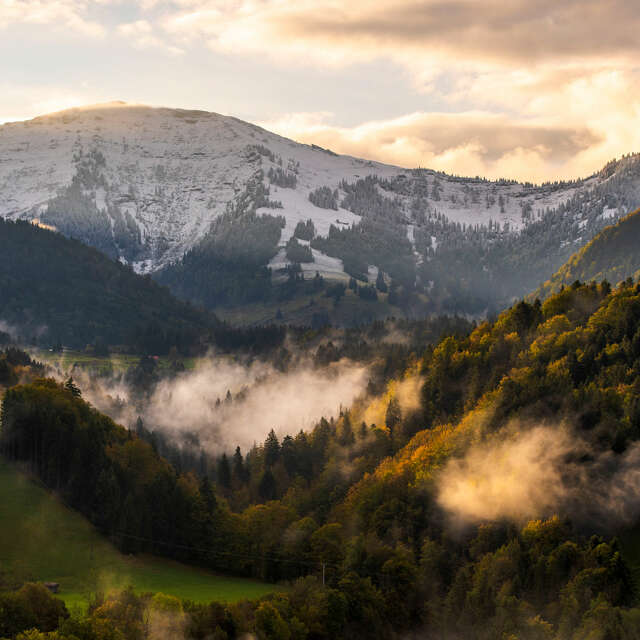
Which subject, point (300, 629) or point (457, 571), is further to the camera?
point (457, 571)

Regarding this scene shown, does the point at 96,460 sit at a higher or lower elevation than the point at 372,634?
higher

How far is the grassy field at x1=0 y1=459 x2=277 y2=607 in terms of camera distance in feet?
470

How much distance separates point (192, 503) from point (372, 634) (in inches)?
2291

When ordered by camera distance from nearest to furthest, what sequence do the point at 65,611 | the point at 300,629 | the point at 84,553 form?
the point at 65,611
the point at 300,629
the point at 84,553

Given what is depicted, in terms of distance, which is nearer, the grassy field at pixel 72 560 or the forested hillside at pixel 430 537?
the grassy field at pixel 72 560

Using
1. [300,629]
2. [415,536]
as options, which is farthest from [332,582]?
[415,536]

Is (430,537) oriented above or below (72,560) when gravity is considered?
below

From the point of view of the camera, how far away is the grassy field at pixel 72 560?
14325cm

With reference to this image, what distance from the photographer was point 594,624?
137250 millimetres

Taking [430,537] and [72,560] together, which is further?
[430,537]

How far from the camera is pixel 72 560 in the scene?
15250cm

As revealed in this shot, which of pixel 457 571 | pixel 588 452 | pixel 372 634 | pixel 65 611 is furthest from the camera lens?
pixel 588 452

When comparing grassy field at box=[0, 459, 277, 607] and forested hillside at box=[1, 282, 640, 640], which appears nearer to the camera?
grassy field at box=[0, 459, 277, 607]

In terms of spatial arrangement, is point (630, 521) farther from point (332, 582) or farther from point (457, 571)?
point (332, 582)
